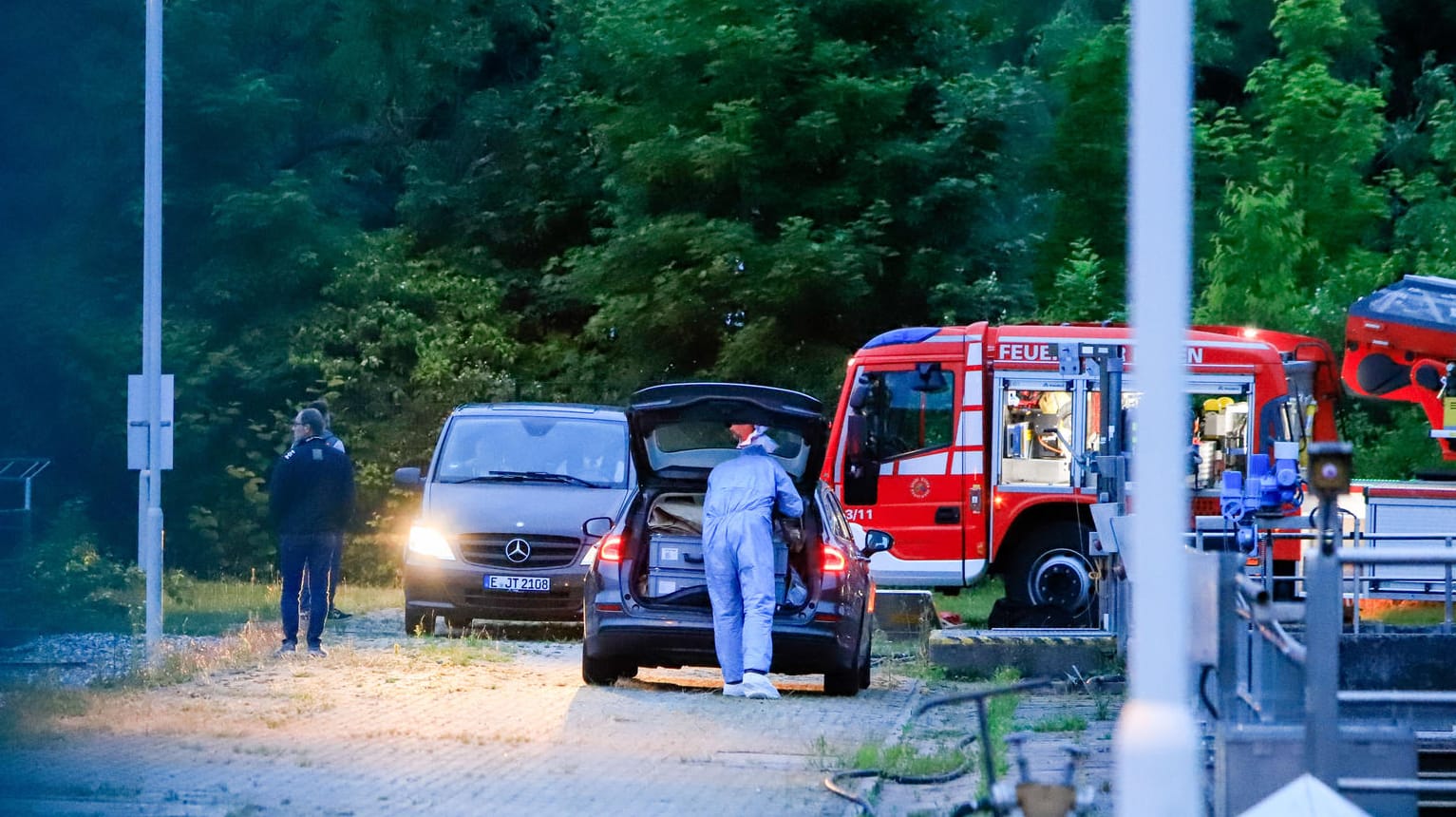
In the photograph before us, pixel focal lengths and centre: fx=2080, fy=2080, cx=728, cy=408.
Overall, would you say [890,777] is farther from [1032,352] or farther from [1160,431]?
[1032,352]

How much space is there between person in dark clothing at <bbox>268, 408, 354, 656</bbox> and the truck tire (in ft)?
26.2

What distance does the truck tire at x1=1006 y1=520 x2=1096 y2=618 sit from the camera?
854 inches

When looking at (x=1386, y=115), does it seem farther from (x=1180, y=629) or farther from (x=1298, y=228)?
(x=1180, y=629)

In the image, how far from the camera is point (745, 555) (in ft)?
45.7

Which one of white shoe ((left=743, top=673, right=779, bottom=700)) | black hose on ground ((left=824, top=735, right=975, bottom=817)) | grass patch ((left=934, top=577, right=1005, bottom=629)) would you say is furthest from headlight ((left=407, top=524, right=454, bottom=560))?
black hose on ground ((left=824, top=735, right=975, bottom=817))

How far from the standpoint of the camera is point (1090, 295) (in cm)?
3338

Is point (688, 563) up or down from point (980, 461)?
down

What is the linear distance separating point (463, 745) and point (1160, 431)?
7581 mm

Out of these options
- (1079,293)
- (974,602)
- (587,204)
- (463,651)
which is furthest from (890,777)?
(587,204)

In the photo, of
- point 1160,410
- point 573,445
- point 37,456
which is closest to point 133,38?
point 37,456

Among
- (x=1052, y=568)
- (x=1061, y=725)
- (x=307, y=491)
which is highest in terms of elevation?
(x=307, y=491)

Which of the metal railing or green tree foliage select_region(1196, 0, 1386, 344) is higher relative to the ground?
green tree foliage select_region(1196, 0, 1386, 344)

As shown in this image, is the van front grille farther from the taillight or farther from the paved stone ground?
the taillight

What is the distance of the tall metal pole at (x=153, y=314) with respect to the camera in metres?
15.6
